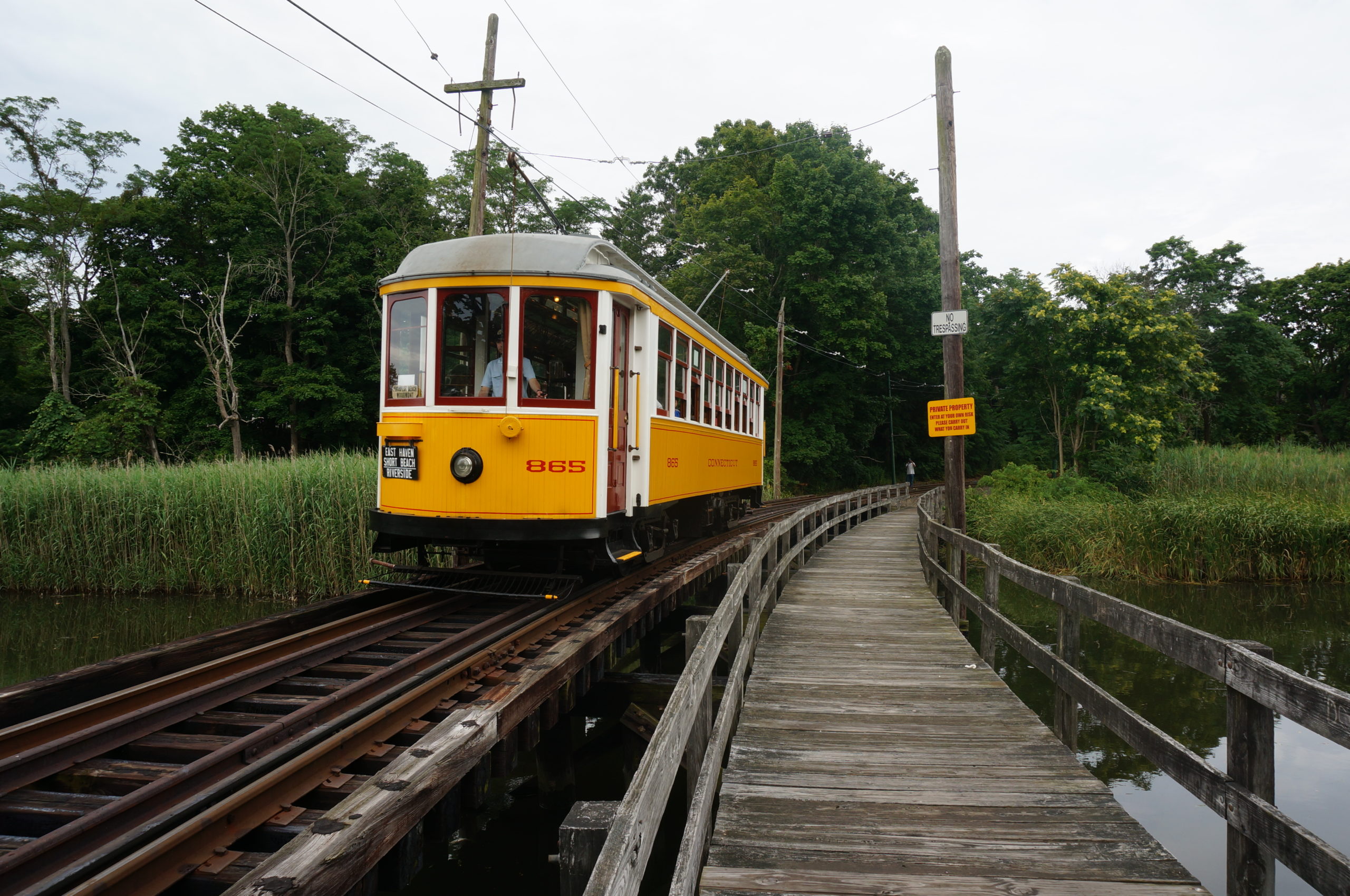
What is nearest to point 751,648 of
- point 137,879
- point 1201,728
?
point 137,879

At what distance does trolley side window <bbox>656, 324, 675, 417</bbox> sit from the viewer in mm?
8008

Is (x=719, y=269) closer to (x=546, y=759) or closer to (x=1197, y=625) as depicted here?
(x=1197, y=625)

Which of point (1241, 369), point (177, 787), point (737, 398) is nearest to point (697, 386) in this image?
point (737, 398)

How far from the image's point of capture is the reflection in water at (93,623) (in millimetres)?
9344

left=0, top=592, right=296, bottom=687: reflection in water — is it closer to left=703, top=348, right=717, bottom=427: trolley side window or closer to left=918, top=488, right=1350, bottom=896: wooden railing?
left=703, top=348, right=717, bottom=427: trolley side window

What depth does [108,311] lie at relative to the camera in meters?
29.7

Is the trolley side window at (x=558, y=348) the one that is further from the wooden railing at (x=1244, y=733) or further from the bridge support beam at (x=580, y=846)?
the bridge support beam at (x=580, y=846)

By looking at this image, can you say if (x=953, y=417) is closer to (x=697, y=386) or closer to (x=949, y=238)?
(x=949, y=238)

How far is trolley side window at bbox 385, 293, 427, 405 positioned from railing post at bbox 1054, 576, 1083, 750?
16.7 ft

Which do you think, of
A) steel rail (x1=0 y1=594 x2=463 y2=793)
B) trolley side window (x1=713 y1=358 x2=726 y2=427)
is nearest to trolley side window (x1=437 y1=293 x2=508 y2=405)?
steel rail (x1=0 y1=594 x2=463 y2=793)

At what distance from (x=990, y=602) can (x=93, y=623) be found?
452 inches

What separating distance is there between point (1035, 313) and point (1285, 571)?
1296 cm

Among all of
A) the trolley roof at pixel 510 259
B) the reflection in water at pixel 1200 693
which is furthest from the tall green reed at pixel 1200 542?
the trolley roof at pixel 510 259

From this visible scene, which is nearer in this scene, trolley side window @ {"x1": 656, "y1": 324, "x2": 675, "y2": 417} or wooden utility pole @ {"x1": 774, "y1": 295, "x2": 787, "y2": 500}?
trolley side window @ {"x1": 656, "y1": 324, "x2": 675, "y2": 417}
